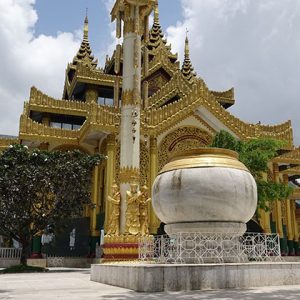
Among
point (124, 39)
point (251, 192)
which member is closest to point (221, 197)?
point (251, 192)

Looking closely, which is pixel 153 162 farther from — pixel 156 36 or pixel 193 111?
pixel 156 36

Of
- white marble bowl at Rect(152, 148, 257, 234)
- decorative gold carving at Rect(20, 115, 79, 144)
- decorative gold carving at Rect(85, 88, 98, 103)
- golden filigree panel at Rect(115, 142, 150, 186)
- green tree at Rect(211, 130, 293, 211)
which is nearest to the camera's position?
white marble bowl at Rect(152, 148, 257, 234)

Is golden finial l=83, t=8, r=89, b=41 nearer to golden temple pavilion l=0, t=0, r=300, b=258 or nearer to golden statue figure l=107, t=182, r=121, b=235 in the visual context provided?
golden temple pavilion l=0, t=0, r=300, b=258

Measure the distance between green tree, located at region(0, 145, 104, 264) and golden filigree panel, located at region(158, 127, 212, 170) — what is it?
5251 mm

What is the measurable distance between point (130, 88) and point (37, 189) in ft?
23.0

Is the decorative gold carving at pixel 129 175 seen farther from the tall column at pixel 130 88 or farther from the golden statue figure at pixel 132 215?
the golden statue figure at pixel 132 215

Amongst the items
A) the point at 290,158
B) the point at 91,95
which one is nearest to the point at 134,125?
the point at 290,158

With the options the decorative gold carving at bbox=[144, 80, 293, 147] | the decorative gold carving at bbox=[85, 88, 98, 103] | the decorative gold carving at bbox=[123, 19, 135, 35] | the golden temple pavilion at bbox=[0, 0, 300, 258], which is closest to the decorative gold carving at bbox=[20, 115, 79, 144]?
the golden temple pavilion at bbox=[0, 0, 300, 258]

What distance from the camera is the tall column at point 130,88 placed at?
17.0 metres

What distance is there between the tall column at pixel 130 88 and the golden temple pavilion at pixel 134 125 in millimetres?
38

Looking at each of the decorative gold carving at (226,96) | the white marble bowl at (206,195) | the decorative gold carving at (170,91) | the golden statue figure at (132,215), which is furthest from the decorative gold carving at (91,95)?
the white marble bowl at (206,195)

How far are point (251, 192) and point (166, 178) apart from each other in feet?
7.45

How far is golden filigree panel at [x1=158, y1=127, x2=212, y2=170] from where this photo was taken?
2620 cm

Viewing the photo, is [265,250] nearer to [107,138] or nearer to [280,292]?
[280,292]
